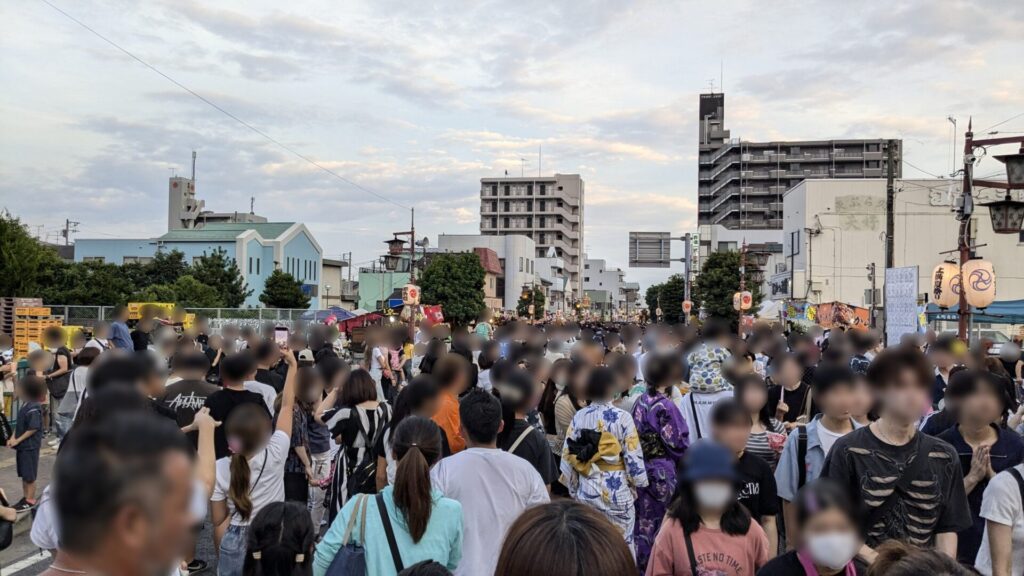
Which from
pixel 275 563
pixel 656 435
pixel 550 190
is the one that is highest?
pixel 550 190

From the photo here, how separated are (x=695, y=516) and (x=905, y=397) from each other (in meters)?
1.09

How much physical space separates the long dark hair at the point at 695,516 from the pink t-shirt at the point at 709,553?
0.02m

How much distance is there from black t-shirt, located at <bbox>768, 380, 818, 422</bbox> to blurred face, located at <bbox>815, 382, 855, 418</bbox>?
2375 millimetres

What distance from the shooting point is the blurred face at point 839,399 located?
14.0ft

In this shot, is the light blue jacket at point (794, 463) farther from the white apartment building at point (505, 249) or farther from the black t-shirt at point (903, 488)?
the white apartment building at point (505, 249)

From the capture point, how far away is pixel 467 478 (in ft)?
12.4

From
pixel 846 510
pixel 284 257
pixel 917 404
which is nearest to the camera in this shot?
pixel 846 510

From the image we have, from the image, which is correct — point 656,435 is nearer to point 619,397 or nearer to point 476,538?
point 619,397

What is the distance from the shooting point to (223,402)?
5355mm

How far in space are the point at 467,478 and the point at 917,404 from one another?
215cm

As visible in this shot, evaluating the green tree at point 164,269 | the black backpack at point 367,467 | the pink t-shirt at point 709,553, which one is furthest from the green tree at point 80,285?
the pink t-shirt at point 709,553

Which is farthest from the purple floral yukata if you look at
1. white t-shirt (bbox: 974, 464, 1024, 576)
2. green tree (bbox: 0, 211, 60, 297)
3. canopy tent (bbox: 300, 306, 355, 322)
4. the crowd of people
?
green tree (bbox: 0, 211, 60, 297)

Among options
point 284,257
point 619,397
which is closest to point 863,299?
point 284,257

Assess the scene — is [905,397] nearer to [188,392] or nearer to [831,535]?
[831,535]
